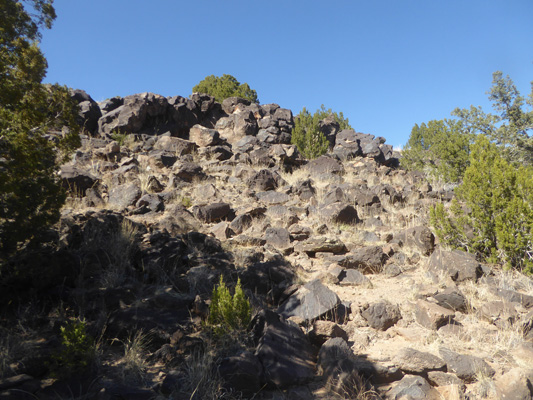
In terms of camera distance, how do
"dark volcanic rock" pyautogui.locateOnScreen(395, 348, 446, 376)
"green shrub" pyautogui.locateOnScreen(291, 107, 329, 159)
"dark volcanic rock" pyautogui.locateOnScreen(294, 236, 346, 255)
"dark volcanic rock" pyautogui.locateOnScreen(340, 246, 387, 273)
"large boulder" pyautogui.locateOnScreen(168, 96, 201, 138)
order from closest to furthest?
"dark volcanic rock" pyautogui.locateOnScreen(395, 348, 446, 376) → "dark volcanic rock" pyautogui.locateOnScreen(340, 246, 387, 273) → "dark volcanic rock" pyautogui.locateOnScreen(294, 236, 346, 255) → "green shrub" pyautogui.locateOnScreen(291, 107, 329, 159) → "large boulder" pyautogui.locateOnScreen(168, 96, 201, 138)

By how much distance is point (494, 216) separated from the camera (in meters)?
6.43

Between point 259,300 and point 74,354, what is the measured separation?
2588mm

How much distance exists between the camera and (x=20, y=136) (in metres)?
4.54

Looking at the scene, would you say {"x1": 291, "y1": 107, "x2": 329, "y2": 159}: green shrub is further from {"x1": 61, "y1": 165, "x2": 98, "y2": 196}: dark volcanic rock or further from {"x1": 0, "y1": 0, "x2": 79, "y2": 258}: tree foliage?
{"x1": 0, "y1": 0, "x2": 79, "y2": 258}: tree foliage

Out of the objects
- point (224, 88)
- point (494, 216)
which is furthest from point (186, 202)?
point (224, 88)

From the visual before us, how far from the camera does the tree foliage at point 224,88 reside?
22.2m

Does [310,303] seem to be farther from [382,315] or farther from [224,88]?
[224,88]

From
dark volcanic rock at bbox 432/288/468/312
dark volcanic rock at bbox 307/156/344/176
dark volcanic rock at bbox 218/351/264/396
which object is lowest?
dark volcanic rock at bbox 218/351/264/396

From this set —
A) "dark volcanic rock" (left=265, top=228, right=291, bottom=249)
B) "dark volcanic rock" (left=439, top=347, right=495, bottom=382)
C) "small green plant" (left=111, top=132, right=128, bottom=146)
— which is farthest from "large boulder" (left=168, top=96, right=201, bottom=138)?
"dark volcanic rock" (left=439, top=347, right=495, bottom=382)

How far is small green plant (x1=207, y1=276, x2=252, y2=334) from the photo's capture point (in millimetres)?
4367

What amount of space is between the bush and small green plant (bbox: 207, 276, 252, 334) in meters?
4.55

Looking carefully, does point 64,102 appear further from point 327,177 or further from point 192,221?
point 327,177

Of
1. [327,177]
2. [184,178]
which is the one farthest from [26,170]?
[327,177]

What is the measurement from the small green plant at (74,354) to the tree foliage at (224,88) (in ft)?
64.9
